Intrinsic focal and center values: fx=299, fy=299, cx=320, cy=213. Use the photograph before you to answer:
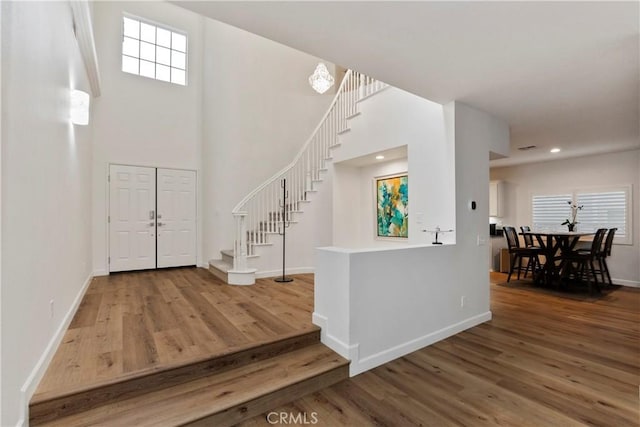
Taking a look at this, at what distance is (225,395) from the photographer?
6.53 ft

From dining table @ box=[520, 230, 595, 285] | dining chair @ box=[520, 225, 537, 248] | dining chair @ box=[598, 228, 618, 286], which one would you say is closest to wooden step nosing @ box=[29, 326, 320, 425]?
dining table @ box=[520, 230, 595, 285]

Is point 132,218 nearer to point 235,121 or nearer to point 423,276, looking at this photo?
point 235,121

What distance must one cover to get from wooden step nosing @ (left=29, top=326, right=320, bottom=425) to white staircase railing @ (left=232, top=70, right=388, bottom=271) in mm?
2554

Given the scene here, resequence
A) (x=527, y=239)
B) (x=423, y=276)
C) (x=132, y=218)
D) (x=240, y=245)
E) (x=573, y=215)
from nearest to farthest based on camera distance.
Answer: (x=423, y=276) < (x=240, y=245) < (x=132, y=218) < (x=573, y=215) < (x=527, y=239)

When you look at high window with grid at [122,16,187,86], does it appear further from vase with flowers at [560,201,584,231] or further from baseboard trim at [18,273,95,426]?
vase with flowers at [560,201,584,231]

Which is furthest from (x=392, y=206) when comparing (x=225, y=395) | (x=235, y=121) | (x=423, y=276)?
(x=225, y=395)

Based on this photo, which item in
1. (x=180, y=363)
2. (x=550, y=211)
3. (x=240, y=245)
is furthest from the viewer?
(x=550, y=211)

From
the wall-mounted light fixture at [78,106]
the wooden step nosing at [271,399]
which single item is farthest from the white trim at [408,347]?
the wall-mounted light fixture at [78,106]

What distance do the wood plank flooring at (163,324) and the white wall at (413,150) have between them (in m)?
1.75

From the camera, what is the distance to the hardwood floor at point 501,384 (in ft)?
6.42

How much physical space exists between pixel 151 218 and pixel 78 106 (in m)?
2.86

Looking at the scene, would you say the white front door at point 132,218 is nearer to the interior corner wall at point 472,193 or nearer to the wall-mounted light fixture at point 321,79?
the wall-mounted light fixture at point 321,79

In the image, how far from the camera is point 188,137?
5941mm

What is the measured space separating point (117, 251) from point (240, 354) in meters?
4.23
